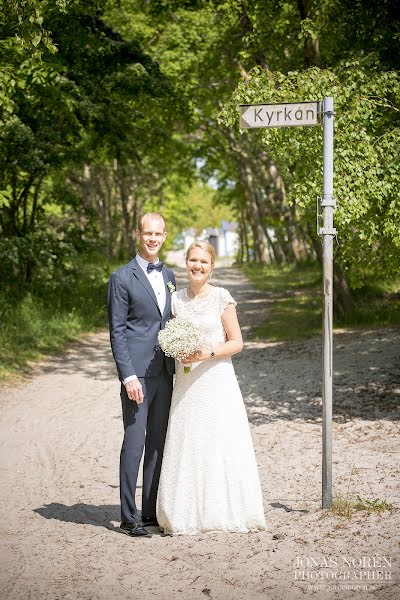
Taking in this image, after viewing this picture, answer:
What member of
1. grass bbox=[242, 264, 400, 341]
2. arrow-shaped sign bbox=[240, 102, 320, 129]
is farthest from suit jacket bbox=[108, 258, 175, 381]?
grass bbox=[242, 264, 400, 341]

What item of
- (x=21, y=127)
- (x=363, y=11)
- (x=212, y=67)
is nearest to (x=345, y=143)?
(x=363, y=11)

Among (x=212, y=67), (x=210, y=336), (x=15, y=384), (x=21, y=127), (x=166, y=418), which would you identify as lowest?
(x=15, y=384)

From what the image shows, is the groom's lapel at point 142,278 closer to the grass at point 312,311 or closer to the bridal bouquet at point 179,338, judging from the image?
the bridal bouquet at point 179,338

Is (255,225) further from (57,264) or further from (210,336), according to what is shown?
(210,336)

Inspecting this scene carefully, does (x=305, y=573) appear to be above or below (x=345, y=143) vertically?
below

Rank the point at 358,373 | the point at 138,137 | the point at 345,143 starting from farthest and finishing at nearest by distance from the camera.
Result: the point at 138,137, the point at 358,373, the point at 345,143

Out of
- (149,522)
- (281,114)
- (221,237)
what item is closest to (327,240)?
(281,114)

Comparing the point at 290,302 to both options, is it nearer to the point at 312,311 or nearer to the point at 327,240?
the point at 312,311

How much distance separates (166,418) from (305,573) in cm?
165

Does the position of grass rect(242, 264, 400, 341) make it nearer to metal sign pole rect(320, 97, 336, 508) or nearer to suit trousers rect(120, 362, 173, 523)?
metal sign pole rect(320, 97, 336, 508)

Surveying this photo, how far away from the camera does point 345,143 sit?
9.87m

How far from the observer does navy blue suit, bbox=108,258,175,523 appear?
20.6 ft

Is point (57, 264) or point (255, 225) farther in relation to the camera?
point (255, 225)

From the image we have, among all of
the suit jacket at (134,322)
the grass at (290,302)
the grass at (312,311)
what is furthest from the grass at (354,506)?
the grass at (290,302)
